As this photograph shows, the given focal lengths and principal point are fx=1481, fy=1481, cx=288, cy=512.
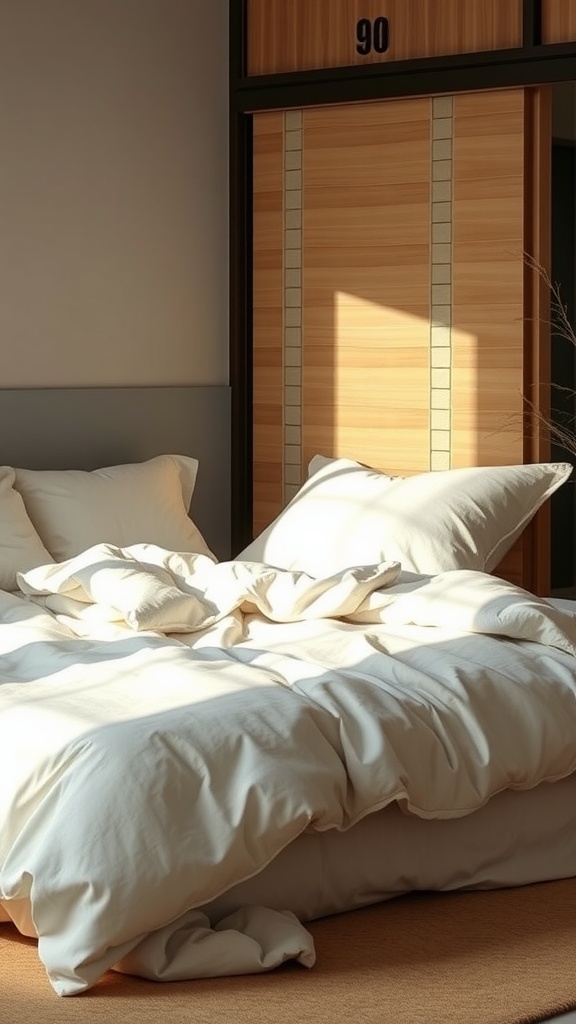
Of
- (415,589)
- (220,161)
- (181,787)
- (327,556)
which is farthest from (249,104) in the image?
(181,787)

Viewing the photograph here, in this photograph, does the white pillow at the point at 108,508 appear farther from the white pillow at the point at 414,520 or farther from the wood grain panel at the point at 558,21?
the wood grain panel at the point at 558,21

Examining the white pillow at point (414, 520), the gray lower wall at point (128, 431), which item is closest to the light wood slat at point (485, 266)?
the white pillow at point (414, 520)

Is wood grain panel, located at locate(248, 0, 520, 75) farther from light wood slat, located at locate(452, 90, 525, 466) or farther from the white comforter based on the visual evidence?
the white comforter

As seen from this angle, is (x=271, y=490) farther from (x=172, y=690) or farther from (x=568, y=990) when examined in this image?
(x=568, y=990)

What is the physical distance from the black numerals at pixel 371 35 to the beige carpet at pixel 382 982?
303 centimetres

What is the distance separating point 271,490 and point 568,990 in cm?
294

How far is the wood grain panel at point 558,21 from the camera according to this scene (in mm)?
4562

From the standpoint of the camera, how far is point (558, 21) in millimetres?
4590

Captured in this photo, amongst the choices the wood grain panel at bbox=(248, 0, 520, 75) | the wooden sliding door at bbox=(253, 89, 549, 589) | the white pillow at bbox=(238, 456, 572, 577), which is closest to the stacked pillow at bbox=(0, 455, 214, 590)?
the white pillow at bbox=(238, 456, 572, 577)

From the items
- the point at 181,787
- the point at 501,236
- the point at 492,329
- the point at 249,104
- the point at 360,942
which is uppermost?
the point at 249,104

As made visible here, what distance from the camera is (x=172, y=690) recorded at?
2.95 metres

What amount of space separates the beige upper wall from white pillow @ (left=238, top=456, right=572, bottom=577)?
0.96m

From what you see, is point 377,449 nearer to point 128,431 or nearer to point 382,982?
point 128,431

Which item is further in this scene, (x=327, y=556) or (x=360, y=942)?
(x=327, y=556)
